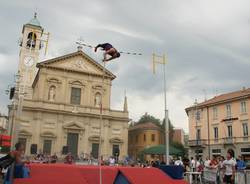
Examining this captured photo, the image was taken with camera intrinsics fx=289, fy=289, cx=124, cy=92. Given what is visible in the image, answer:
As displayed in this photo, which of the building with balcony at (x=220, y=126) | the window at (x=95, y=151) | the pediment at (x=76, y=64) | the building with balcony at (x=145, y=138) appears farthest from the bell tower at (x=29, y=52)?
the building with balcony at (x=220, y=126)

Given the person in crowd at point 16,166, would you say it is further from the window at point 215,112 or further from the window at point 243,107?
the window at point 215,112

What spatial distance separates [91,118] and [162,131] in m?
23.6

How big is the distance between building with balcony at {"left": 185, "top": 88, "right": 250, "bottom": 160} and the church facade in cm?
1221

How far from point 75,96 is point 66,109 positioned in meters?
3.03

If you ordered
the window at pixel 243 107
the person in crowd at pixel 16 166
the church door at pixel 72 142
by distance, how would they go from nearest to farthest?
the person in crowd at pixel 16 166
the church door at pixel 72 142
the window at pixel 243 107

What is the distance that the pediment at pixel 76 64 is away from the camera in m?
41.7

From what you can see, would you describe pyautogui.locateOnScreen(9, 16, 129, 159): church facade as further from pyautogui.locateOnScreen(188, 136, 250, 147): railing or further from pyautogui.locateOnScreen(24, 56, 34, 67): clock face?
pyautogui.locateOnScreen(188, 136, 250, 147): railing

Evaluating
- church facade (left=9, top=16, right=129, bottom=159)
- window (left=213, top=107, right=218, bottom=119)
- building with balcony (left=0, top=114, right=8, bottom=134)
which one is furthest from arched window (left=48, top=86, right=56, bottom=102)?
window (left=213, top=107, right=218, bottom=119)

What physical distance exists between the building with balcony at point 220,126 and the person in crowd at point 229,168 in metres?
31.4

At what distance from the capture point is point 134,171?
304 inches

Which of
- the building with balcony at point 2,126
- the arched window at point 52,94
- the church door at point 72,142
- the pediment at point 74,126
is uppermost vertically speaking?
the arched window at point 52,94

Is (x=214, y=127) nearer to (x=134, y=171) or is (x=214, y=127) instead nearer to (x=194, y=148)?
(x=194, y=148)

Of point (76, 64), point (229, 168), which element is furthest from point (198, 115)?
point (229, 168)

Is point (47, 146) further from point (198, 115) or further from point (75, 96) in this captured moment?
point (198, 115)
